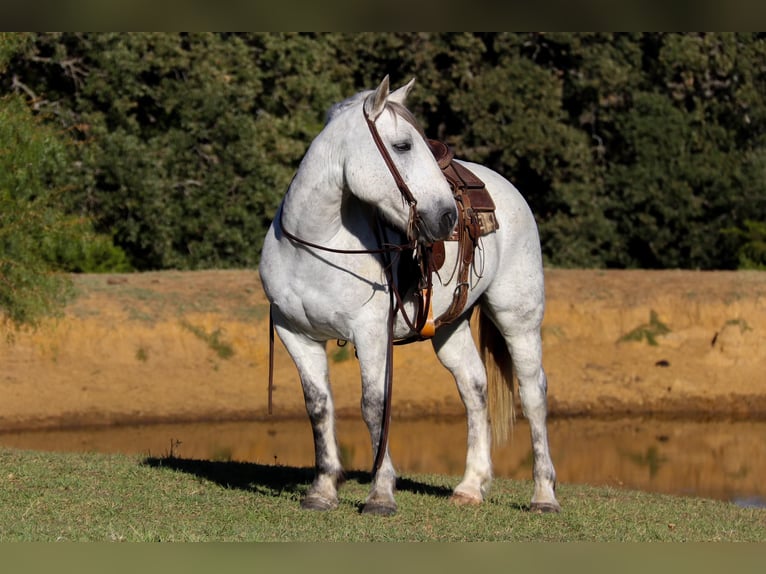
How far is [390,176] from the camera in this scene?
7.29 metres

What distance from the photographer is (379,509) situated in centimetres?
789

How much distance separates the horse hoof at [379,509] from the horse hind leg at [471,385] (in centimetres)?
132

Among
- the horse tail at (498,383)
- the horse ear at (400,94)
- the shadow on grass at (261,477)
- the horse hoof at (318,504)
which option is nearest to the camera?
the horse ear at (400,94)

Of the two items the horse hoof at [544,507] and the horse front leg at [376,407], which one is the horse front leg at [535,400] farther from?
the horse front leg at [376,407]

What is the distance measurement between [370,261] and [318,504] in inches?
63.9

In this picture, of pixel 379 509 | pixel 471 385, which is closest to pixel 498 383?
pixel 471 385

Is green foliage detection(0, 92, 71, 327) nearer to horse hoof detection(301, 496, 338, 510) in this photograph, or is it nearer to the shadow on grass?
the shadow on grass

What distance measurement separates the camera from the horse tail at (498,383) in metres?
9.38

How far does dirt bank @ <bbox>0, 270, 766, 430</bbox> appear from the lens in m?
19.5

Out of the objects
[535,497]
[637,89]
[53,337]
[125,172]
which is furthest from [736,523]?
[637,89]

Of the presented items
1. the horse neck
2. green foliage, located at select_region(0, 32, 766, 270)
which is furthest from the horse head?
green foliage, located at select_region(0, 32, 766, 270)

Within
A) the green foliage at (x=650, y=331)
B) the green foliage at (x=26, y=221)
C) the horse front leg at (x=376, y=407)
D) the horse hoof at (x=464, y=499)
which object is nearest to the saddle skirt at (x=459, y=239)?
the horse front leg at (x=376, y=407)

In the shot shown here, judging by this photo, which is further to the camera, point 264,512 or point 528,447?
point 528,447

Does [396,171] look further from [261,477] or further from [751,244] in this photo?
[751,244]
